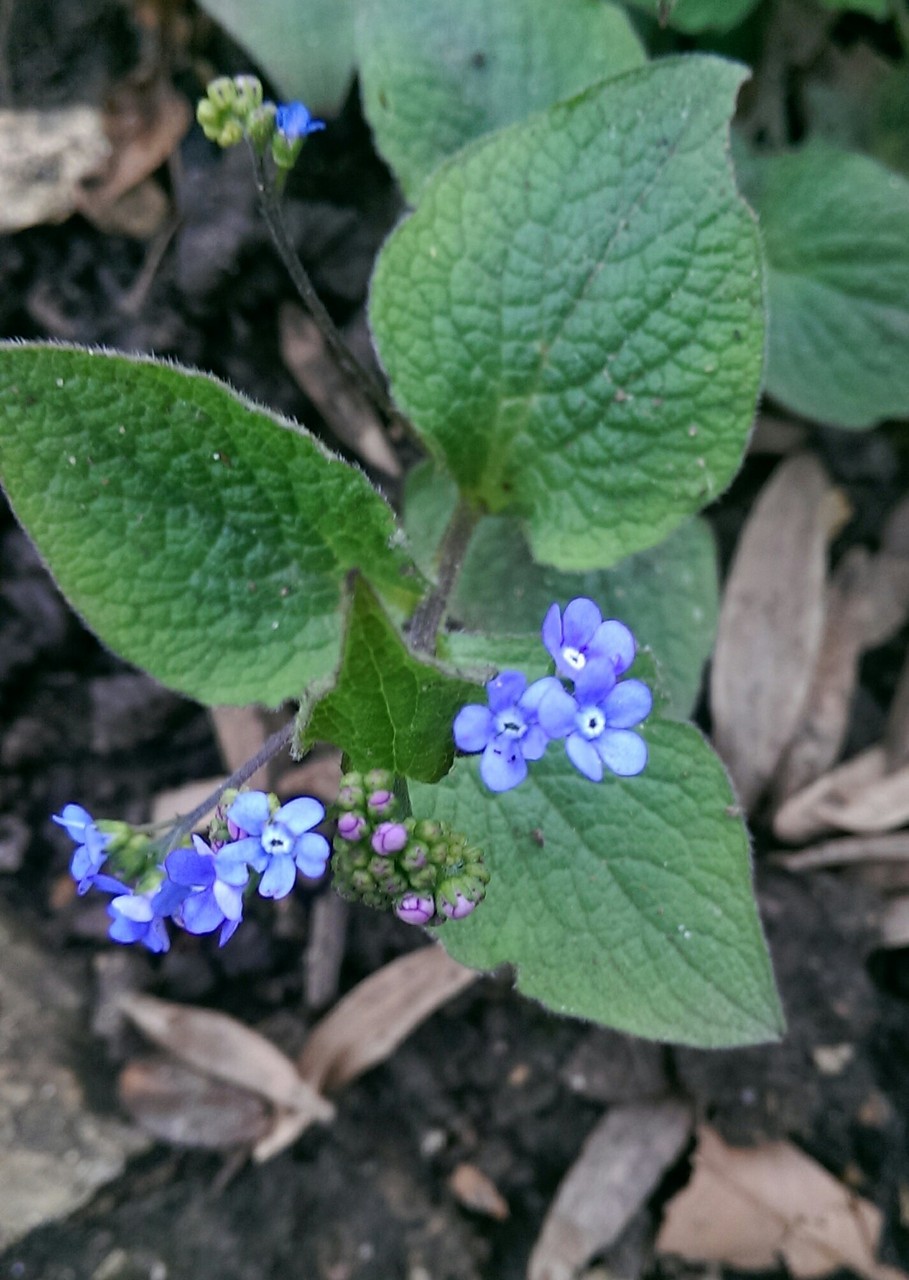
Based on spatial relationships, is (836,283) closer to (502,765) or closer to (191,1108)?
(502,765)

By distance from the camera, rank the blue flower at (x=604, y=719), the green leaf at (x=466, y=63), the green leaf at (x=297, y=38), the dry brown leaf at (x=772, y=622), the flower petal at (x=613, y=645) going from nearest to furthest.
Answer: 1. the blue flower at (x=604, y=719)
2. the flower petal at (x=613, y=645)
3. the green leaf at (x=466, y=63)
4. the green leaf at (x=297, y=38)
5. the dry brown leaf at (x=772, y=622)

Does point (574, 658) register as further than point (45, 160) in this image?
No

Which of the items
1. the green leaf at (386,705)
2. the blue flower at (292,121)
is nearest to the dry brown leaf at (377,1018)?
the green leaf at (386,705)

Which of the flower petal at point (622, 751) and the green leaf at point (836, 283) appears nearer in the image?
Result: the flower petal at point (622, 751)

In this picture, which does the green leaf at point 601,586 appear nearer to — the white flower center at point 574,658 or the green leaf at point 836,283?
the green leaf at point 836,283

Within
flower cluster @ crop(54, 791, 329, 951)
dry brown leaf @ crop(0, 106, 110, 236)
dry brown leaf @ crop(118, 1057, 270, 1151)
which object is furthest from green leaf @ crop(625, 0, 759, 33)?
dry brown leaf @ crop(118, 1057, 270, 1151)

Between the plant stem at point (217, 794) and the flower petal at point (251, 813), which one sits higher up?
the flower petal at point (251, 813)

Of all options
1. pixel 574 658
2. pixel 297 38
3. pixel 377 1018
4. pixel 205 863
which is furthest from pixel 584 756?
Answer: pixel 297 38
